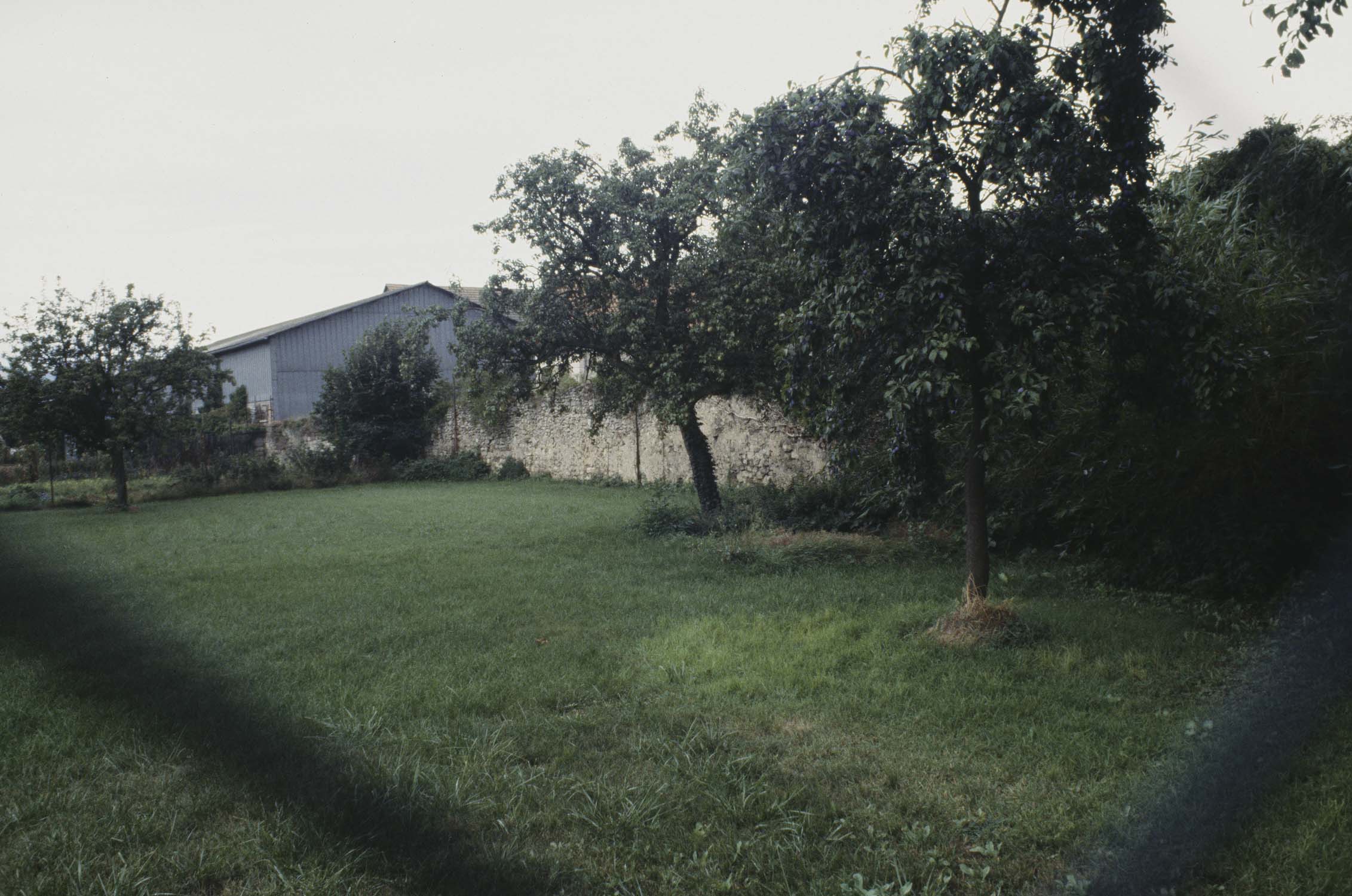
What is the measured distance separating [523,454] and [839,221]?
1724cm

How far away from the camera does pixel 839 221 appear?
15.8ft

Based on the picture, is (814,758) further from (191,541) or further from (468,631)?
(191,541)

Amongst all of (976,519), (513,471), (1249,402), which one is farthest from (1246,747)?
(513,471)

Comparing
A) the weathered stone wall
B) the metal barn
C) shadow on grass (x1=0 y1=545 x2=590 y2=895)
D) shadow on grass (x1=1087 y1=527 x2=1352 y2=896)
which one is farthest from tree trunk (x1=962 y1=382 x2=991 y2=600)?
the metal barn

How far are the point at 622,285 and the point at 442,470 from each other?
13839 mm

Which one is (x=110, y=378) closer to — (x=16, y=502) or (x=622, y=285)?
(x=622, y=285)

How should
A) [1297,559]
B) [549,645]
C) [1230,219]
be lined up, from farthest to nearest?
1. [1230,219]
2. [1297,559]
3. [549,645]

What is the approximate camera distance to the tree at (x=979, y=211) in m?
4.33

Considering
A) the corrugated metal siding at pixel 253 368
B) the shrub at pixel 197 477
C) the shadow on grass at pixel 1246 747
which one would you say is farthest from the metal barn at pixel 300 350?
the shadow on grass at pixel 1246 747

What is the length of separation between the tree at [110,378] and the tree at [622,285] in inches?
286

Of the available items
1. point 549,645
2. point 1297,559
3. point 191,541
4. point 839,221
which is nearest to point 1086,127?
point 839,221

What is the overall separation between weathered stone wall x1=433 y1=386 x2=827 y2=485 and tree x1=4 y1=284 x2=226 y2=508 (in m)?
6.56

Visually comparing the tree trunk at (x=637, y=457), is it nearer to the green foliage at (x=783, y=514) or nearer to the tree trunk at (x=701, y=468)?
the green foliage at (x=783, y=514)

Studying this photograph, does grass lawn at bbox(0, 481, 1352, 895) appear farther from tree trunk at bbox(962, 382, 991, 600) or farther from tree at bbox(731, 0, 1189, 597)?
tree at bbox(731, 0, 1189, 597)
